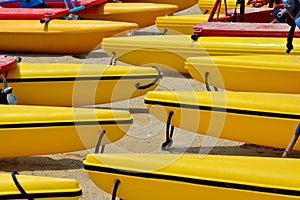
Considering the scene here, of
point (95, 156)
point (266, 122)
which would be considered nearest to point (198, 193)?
point (95, 156)

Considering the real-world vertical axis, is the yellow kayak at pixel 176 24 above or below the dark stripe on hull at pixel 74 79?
below

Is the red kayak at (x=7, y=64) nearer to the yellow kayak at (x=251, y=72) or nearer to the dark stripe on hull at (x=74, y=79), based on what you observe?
the dark stripe on hull at (x=74, y=79)

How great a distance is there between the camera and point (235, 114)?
11.1 feet

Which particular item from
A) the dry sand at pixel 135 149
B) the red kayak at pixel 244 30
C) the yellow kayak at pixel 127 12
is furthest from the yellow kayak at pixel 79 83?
the yellow kayak at pixel 127 12

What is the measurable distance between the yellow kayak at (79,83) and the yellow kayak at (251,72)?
1.02 ft

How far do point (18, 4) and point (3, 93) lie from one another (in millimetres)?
3001

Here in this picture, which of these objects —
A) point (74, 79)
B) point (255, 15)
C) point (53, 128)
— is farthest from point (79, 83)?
point (255, 15)

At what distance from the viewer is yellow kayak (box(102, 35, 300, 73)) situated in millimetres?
4574

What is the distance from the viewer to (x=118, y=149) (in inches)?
146

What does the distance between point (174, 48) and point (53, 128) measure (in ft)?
5.72

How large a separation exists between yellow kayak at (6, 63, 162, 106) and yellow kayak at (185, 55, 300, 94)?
311 millimetres

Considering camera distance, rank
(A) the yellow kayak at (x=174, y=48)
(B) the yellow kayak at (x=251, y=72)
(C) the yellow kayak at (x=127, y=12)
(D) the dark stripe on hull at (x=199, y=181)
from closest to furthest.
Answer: (D) the dark stripe on hull at (x=199, y=181) → (B) the yellow kayak at (x=251, y=72) → (A) the yellow kayak at (x=174, y=48) → (C) the yellow kayak at (x=127, y=12)

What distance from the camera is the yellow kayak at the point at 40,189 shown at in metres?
2.57

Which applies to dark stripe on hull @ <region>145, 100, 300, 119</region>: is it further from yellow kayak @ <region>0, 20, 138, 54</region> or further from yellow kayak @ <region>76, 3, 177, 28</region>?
yellow kayak @ <region>76, 3, 177, 28</region>
